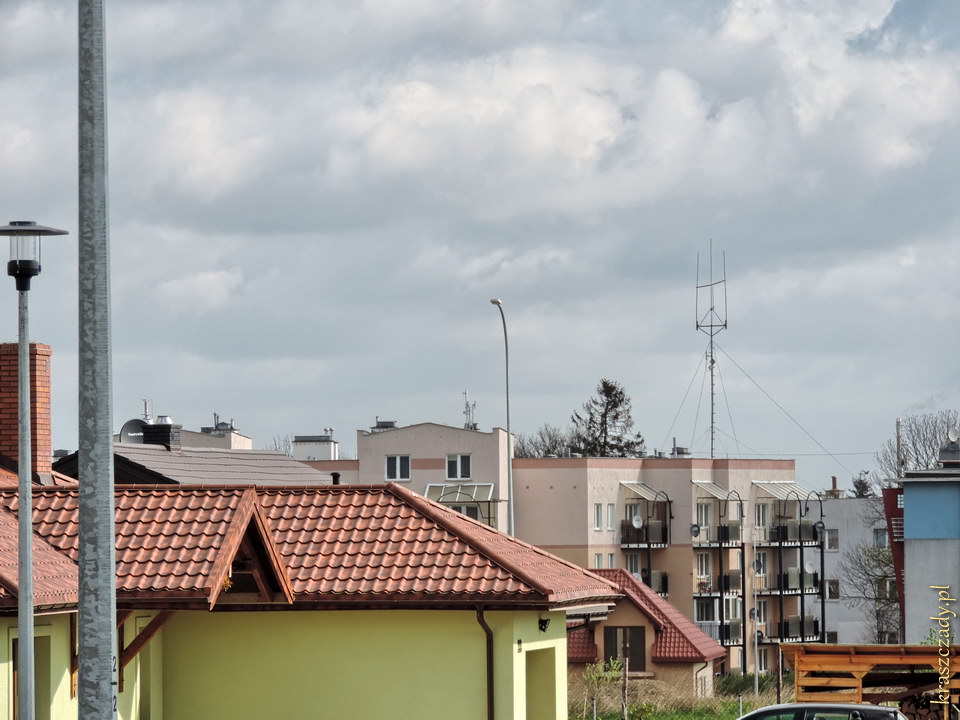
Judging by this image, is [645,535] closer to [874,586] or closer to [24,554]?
[874,586]

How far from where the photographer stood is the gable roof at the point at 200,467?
3203cm

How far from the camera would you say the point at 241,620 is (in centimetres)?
1981

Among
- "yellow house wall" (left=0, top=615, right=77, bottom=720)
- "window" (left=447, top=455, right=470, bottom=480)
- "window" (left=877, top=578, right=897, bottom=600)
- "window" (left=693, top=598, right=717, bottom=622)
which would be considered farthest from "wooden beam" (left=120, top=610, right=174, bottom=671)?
"window" (left=693, top=598, right=717, bottom=622)

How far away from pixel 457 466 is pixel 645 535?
38.7 feet

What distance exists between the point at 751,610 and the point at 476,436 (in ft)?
63.0

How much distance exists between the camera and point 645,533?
8612 centimetres

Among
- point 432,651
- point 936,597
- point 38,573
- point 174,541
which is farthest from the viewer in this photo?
point 936,597

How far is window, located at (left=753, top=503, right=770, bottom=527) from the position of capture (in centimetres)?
9075

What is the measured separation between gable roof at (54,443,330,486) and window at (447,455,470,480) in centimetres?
4103

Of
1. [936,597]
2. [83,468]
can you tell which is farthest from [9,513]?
[936,597]

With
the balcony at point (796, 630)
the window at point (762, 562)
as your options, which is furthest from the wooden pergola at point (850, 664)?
the window at point (762, 562)

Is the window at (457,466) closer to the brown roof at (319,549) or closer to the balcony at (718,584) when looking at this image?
the balcony at (718,584)

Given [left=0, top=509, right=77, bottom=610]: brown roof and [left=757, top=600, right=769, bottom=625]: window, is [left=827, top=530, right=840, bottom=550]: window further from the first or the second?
[left=0, top=509, right=77, bottom=610]: brown roof

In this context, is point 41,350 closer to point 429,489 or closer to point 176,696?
point 176,696
